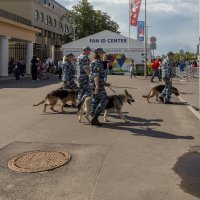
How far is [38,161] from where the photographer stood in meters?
6.66

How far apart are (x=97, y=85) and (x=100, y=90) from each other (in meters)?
0.32

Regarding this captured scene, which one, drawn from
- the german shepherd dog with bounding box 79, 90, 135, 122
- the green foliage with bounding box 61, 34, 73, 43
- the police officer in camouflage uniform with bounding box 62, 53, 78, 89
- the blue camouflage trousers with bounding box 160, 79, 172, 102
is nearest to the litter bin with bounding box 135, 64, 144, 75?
the blue camouflage trousers with bounding box 160, 79, 172, 102

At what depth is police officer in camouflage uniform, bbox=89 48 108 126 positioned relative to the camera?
952 cm

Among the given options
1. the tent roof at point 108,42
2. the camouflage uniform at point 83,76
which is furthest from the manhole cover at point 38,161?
the tent roof at point 108,42

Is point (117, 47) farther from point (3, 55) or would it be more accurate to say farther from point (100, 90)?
point (100, 90)

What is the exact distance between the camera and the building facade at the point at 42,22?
44625 millimetres

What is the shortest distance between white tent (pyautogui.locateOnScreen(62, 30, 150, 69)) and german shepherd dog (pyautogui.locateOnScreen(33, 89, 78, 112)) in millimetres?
29056

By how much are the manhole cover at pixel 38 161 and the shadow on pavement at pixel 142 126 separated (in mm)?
2513

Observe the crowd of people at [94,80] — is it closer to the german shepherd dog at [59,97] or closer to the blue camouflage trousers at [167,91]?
the german shepherd dog at [59,97]

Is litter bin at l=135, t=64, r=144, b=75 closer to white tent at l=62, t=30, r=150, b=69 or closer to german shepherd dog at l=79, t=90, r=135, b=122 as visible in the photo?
white tent at l=62, t=30, r=150, b=69

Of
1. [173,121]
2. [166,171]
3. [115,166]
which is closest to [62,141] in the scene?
[115,166]

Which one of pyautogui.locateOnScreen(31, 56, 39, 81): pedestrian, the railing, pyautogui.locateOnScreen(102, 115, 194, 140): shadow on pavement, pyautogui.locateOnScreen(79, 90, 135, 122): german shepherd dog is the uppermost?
the railing

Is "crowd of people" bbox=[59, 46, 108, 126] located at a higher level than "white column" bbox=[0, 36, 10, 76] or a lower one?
lower

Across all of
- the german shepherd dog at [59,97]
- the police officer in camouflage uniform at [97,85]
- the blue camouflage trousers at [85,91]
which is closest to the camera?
the police officer in camouflage uniform at [97,85]
